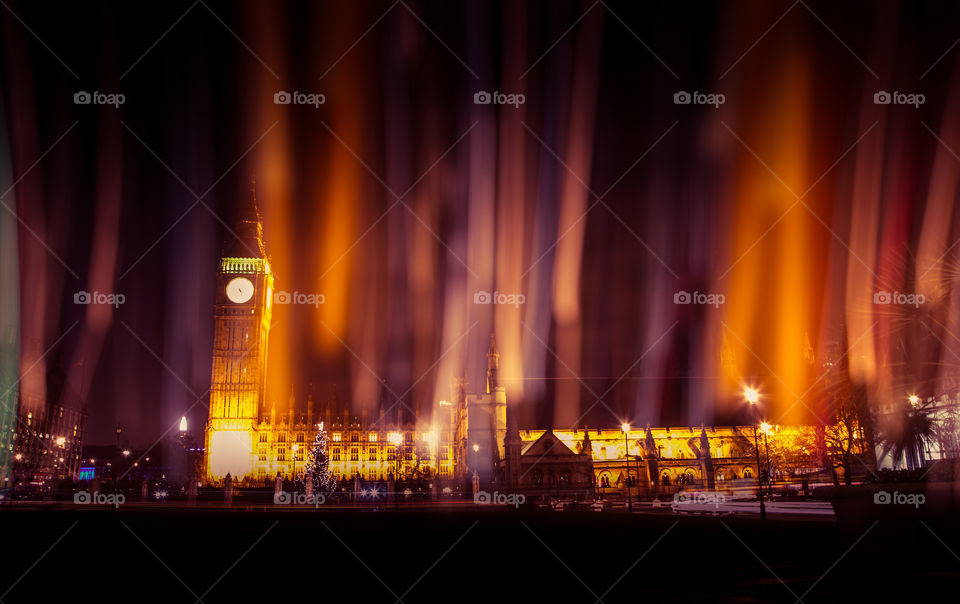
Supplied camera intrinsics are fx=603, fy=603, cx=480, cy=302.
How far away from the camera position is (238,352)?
114 m

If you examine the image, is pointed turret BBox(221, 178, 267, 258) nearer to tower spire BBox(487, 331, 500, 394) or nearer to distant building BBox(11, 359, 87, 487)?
distant building BBox(11, 359, 87, 487)

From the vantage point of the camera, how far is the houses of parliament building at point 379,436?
73.6 m

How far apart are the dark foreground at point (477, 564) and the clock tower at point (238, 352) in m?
90.8

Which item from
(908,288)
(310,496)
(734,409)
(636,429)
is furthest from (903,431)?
(734,409)

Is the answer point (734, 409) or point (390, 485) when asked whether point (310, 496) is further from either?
point (734, 409)

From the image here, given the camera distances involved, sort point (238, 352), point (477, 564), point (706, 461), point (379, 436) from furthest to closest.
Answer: point (238, 352) < point (379, 436) < point (706, 461) < point (477, 564)

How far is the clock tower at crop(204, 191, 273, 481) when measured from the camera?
10819 cm

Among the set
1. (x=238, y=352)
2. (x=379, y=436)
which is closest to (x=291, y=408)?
(x=238, y=352)

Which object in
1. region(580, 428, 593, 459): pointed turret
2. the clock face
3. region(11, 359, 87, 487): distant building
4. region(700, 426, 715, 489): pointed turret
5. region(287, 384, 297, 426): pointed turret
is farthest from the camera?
the clock face

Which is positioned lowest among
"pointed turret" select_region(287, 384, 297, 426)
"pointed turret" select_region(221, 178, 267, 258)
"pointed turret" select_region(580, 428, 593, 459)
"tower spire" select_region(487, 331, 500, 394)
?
"pointed turret" select_region(580, 428, 593, 459)

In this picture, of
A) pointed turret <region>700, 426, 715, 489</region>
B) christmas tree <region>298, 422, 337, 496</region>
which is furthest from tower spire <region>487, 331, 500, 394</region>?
pointed turret <region>700, 426, 715, 489</region>

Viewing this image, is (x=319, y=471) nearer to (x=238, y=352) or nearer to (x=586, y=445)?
(x=586, y=445)

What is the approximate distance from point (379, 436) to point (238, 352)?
104 feet

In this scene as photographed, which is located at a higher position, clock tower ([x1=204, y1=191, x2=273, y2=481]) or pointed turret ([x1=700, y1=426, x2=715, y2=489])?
clock tower ([x1=204, y1=191, x2=273, y2=481])
